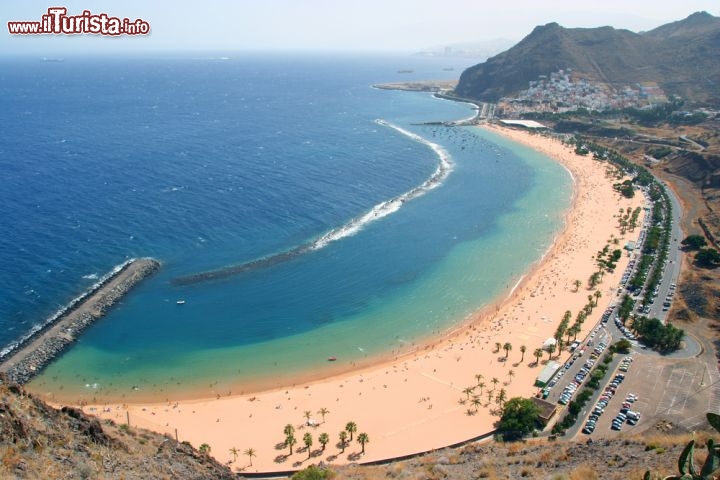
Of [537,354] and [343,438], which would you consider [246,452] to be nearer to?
[343,438]

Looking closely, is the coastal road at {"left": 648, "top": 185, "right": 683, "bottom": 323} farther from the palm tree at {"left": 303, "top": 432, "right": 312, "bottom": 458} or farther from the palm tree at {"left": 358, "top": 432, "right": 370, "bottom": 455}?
the palm tree at {"left": 303, "top": 432, "right": 312, "bottom": 458}

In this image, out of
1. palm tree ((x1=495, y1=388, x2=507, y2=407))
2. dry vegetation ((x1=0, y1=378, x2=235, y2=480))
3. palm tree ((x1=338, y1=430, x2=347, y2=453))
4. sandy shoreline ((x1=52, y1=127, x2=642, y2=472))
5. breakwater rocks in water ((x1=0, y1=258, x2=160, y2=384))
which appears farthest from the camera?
breakwater rocks in water ((x1=0, y1=258, x2=160, y2=384))

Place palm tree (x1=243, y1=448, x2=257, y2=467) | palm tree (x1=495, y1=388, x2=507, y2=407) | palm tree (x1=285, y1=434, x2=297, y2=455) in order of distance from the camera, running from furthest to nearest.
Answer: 1. palm tree (x1=495, y1=388, x2=507, y2=407)
2. palm tree (x1=285, y1=434, x2=297, y2=455)
3. palm tree (x1=243, y1=448, x2=257, y2=467)

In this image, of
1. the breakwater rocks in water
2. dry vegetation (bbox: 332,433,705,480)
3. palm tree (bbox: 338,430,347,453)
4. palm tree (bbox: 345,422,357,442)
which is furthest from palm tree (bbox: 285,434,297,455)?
the breakwater rocks in water

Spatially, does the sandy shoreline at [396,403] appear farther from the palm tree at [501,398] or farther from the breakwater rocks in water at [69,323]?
the breakwater rocks in water at [69,323]

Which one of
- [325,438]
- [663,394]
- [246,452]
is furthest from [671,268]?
[246,452]

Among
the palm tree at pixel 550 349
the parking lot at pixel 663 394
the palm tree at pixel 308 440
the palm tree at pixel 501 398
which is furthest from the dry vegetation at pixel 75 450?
the palm tree at pixel 550 349
